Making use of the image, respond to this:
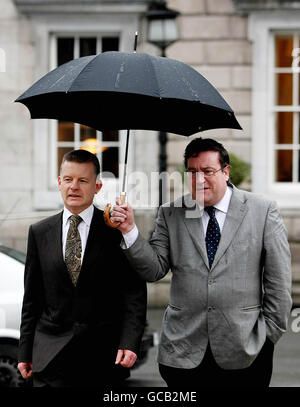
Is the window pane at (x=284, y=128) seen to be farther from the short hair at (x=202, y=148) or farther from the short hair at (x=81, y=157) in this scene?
the short hair at (x=81, y=157)

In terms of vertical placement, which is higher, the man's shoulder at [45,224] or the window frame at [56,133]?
the window frame at [56,133]

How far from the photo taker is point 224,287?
430 centimetres

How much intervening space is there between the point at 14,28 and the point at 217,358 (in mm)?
9623

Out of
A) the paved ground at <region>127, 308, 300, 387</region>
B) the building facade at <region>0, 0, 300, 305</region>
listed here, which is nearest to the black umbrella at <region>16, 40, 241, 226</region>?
the paved ground at <region>127, 308, 300, 387</region>

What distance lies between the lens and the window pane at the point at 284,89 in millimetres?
12961

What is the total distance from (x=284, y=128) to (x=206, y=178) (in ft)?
29.3

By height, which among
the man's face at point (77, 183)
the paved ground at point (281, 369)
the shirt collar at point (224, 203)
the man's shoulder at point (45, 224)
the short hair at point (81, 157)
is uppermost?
the short hair at point (81, 157)

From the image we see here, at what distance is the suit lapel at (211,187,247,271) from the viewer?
14.3ft

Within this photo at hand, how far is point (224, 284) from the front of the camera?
170 inches

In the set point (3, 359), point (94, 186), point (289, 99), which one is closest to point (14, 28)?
point (289, 99)

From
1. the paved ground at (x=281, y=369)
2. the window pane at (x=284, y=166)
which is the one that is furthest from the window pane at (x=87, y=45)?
the paved ground at (x=281, y=369)

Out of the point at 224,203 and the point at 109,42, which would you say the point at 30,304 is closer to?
the point at 224,203

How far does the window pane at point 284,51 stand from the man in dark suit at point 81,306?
29.8 feet

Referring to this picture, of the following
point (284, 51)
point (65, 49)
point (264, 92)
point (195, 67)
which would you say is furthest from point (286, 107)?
point (65, 49)
